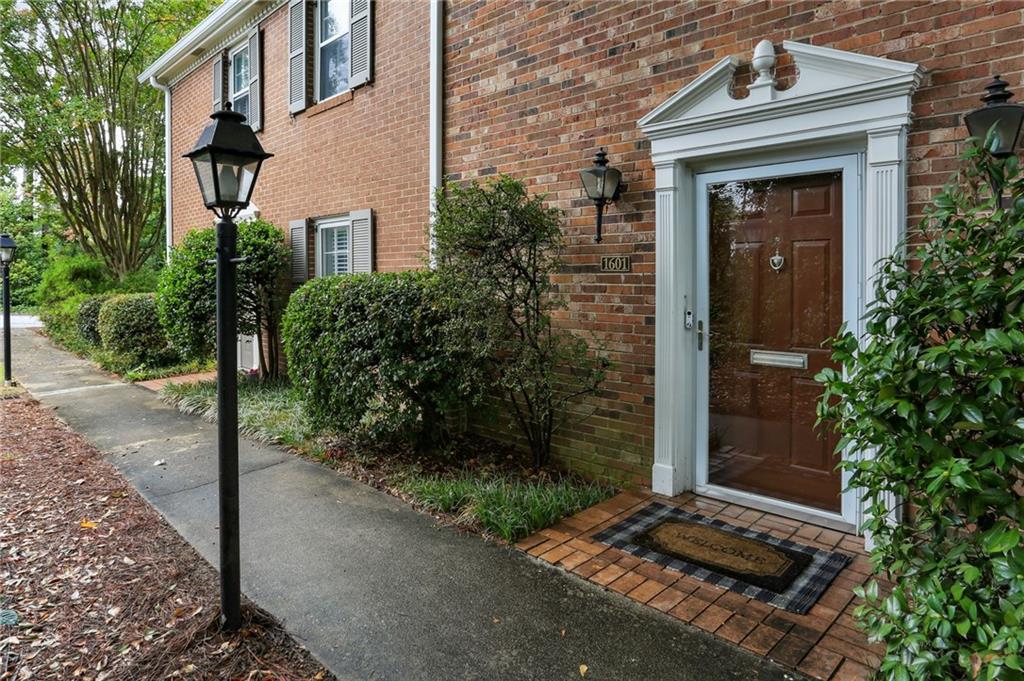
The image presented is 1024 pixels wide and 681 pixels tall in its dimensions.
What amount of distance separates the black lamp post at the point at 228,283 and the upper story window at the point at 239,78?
7.67m

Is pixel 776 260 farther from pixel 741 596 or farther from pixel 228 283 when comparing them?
pixel 228 283

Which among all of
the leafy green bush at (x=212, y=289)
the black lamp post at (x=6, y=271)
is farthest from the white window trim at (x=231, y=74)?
the black lamp post at (x=6, y=271)

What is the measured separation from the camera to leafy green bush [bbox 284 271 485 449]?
15.4ft

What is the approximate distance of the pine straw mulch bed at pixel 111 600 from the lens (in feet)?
8.21

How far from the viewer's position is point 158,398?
8062 millimetres

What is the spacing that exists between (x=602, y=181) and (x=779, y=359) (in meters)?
1.67

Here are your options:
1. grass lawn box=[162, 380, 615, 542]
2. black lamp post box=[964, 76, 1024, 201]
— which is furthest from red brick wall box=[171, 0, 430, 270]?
black lamp post box=[964, 76, 1024, 201]

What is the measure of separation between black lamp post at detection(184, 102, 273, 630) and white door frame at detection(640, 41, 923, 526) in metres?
2.62

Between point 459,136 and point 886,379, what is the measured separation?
454 cm

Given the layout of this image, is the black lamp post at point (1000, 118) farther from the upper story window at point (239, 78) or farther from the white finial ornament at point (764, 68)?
the upper story window at point (239, 78)

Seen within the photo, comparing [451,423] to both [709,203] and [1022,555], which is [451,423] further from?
[1022,555]

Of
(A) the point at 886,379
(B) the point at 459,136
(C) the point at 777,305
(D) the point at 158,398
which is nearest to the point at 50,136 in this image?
(D) the point at 158,398

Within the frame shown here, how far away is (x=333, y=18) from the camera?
7648 millimetres

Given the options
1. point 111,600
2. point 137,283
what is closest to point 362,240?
point 111,600
